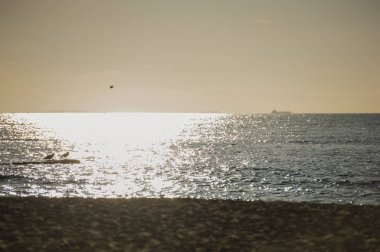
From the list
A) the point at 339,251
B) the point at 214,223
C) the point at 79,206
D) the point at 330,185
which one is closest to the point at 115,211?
the point at 79,206

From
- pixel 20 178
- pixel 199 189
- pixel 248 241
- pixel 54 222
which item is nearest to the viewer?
pixel 248 241

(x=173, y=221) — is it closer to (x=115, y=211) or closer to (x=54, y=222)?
(x=115, y=211)

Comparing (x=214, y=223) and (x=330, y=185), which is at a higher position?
(x=214, y=223)

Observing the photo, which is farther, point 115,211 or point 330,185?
point 330,185

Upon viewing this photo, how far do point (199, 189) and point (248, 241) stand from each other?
1334 inches

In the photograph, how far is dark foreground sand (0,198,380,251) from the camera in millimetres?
12422

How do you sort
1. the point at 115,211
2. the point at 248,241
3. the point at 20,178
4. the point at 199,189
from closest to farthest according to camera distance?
the point at 248,241
the point at 115,211
the point at 199,189
the point at 20,178

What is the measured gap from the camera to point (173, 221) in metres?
15.5

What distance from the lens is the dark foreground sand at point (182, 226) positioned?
12422 mm

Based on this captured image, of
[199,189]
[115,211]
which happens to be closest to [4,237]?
[115,211]

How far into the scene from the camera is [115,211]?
17.1 metres

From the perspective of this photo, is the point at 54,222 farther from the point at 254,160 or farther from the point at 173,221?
the point at 254,160

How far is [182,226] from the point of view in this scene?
1470 cm

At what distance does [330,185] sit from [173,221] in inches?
1451
